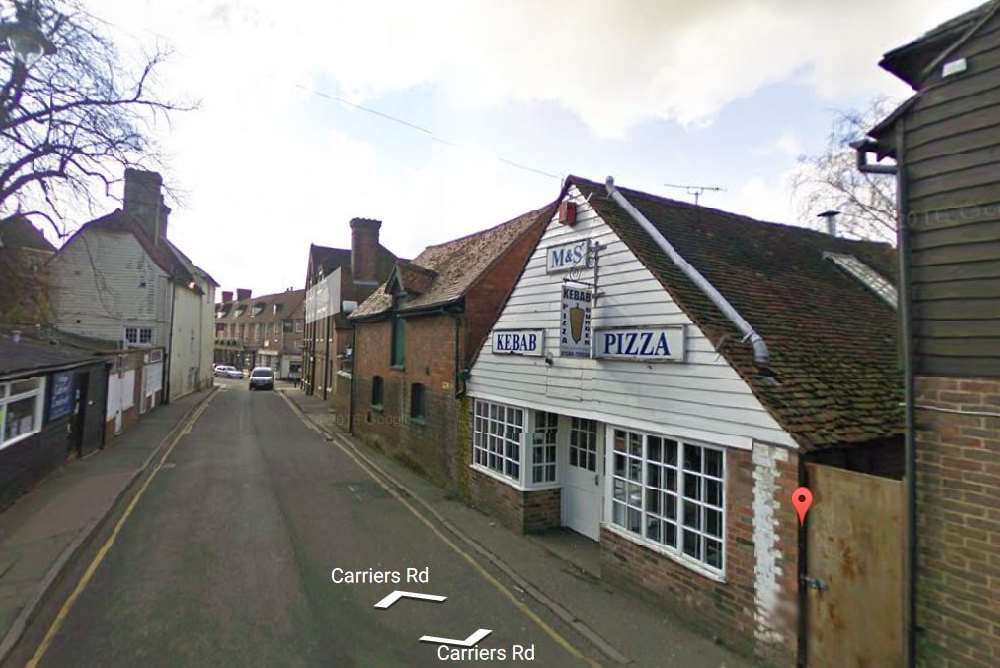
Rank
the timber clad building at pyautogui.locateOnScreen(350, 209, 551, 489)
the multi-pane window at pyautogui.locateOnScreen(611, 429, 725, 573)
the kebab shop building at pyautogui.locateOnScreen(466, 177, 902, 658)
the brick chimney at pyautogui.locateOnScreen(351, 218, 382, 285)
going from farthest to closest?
the brick chimney at pyautogui.locateOnScreen(351, 218, 382, 285) → the timber clad building at pyautogui.locateOnScreen(350, 209, 551, 489) → the multi-pane window at pyautogui.locateOnScreen(611, 429, 725, 573) → the kebab shop building at pyautogui.locateOnScreen(466, 177, 902, 658)

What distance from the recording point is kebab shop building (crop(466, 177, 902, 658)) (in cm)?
586

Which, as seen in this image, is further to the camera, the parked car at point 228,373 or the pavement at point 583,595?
the parked car at point 228,373

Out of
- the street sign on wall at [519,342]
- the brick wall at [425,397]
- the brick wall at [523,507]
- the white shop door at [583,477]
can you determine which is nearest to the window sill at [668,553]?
the white shop door at [583,477]

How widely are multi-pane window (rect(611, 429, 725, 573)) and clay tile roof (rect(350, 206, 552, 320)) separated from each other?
624cm

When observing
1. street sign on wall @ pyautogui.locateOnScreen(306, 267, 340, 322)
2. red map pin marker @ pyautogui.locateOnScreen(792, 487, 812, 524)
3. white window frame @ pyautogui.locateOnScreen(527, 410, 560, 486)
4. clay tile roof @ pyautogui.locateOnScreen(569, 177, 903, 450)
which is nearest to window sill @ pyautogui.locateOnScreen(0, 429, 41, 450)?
white window frame @ pyautogui.locateOnScreen(527, 410, 560, 486)

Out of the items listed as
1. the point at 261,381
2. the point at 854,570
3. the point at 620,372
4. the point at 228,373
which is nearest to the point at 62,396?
the point at 620,372

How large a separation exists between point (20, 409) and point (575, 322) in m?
12.1

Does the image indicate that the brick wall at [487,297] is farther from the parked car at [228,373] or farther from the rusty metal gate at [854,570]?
the parked car at [228,373]

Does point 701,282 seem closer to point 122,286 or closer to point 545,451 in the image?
point 545,451

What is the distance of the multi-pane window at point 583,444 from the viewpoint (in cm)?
998

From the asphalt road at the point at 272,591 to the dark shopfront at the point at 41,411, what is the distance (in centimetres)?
244

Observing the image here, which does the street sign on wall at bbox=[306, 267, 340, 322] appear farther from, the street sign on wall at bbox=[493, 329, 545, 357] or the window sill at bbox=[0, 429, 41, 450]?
the street sign on wall at bbox=[493, 329, 545, 357]

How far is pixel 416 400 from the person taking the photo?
15.8 meters

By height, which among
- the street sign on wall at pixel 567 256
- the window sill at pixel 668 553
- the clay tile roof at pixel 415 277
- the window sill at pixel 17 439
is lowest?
the window sill at pixel 668 553
